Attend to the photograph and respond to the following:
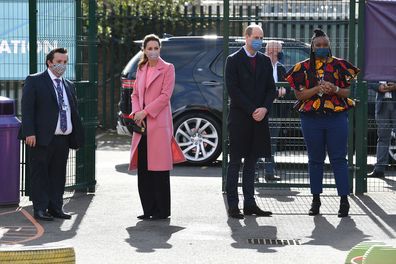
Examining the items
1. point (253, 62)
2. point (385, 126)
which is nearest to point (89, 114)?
point (253, 62)

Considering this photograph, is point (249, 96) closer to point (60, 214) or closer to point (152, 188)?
point (152, 188)

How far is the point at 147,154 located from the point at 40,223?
127 cm

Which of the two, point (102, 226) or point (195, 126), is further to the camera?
point (195, 126)

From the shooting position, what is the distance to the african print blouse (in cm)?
1095

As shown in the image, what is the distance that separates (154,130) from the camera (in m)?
10.9

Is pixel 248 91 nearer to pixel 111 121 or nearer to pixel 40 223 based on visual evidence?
pixel 40 223

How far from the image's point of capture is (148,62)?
11.0m

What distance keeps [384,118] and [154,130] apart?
344 centimetres

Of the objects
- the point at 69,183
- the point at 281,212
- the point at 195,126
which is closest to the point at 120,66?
the point at 195,126

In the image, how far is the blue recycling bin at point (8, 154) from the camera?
11500 mm

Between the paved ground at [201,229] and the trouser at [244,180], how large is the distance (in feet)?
0.85

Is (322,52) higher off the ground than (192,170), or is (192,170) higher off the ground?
(322,52)

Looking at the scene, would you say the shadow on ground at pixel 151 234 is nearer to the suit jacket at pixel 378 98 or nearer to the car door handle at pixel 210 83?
the suit jacket at pixel 378 98

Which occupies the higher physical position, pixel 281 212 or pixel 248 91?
pixel 248 91
